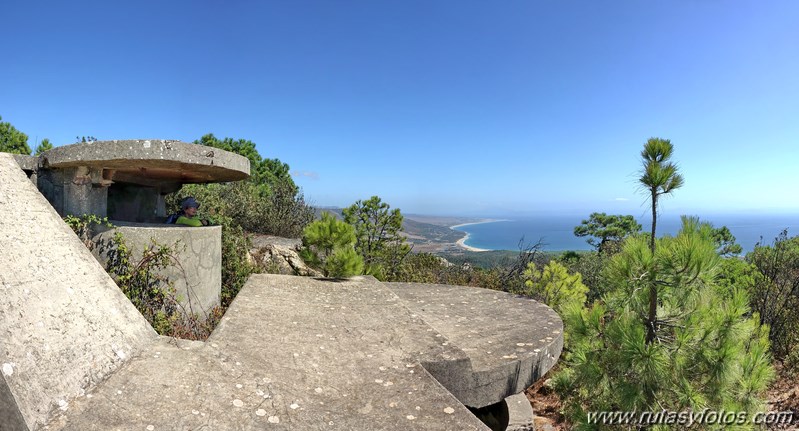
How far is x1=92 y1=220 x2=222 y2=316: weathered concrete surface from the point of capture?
401 centimetres

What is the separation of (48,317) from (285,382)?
54.7 inches

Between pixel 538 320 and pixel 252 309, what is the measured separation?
2.87 meters

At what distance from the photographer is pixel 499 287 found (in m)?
8.21

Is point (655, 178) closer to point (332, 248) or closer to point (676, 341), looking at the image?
point (676, 341)

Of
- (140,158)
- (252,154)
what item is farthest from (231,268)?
(252,154)

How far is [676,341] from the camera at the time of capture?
2.68 meters

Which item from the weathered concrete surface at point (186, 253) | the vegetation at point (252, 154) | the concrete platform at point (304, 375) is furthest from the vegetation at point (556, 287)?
the vegetation at point (252, 154)

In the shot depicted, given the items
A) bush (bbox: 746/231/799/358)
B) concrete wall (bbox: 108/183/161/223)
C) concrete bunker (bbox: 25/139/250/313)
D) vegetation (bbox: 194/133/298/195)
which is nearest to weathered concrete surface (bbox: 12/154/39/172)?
concrete bunker (bbox: 25/139/250/313)

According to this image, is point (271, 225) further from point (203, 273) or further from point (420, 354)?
point (420, 354)

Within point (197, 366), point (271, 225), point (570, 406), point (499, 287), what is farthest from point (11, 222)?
point (499, 287)

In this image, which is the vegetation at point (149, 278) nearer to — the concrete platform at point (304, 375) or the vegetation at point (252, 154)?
the concrete platform at point (304, 375)

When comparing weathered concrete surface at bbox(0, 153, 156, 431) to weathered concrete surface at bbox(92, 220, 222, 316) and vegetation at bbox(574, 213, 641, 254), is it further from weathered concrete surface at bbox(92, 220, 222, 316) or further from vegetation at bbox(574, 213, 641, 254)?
vegetation at bbox(574, 213, 641, 254)

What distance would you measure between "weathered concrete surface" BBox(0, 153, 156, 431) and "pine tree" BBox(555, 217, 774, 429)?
3.05m

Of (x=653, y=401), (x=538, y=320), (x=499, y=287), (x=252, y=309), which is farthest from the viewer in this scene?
(x=499, y=287)
